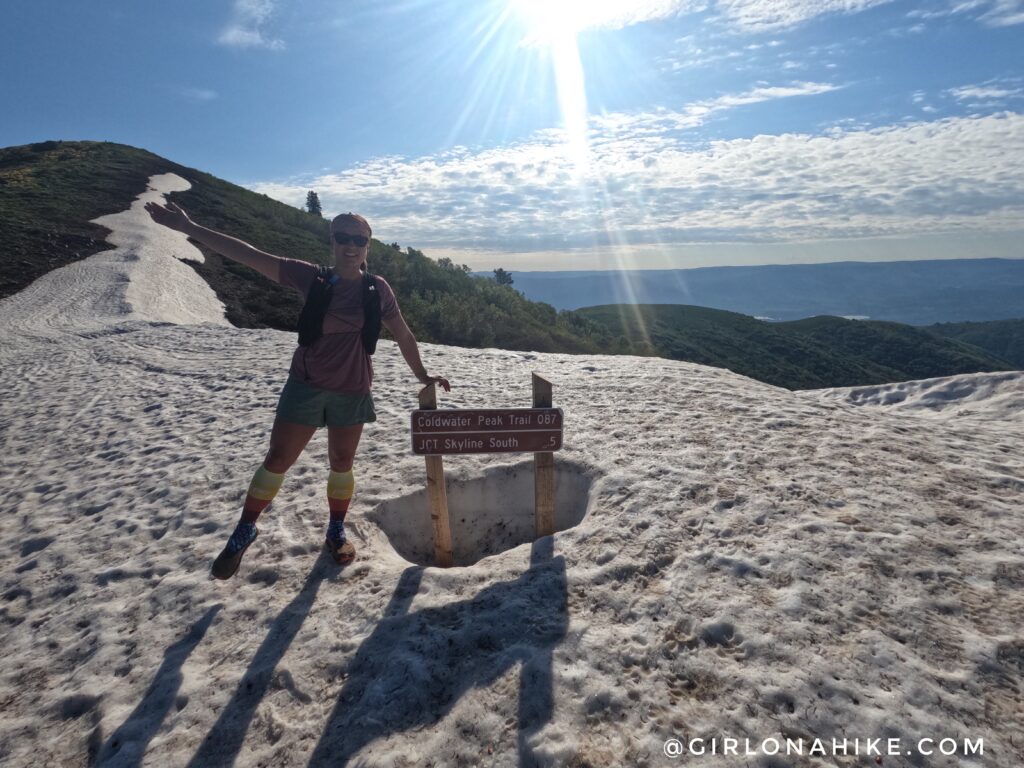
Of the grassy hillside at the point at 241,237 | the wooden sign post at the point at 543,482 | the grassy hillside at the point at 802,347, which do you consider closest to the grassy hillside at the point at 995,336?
the grassy hillside at the point at 802,347

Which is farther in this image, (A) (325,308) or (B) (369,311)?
(B) (369,311)

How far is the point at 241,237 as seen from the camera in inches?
1748

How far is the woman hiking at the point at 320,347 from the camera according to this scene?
4.54m

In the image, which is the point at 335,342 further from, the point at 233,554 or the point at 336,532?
the point at 233,554

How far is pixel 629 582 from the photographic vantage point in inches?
178

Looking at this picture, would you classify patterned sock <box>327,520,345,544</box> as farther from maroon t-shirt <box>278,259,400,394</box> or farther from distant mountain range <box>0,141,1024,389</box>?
distant mountain range <box>0,141,1024,389</box>

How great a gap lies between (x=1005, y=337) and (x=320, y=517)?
212652mm

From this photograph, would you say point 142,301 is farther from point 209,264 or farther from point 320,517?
point 320,517

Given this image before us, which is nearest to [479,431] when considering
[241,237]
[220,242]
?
[220,242]

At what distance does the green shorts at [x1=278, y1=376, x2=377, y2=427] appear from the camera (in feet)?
15.2

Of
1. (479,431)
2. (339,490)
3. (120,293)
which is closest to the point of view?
(479,431)

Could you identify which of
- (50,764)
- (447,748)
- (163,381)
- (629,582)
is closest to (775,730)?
(629,582)

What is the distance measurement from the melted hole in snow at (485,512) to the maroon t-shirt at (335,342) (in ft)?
6.92

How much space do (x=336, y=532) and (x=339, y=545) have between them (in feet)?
0.42
